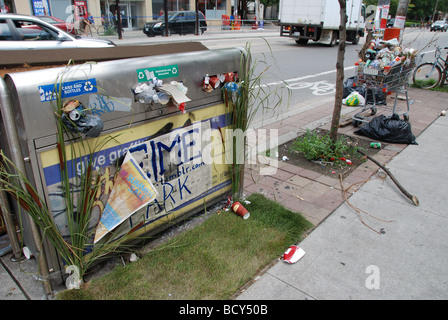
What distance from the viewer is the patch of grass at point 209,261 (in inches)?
102

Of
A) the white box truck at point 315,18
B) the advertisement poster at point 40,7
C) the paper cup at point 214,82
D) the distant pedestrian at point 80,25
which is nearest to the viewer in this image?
the paper cup at point 214,82

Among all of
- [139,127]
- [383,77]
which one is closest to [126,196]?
[139,127]

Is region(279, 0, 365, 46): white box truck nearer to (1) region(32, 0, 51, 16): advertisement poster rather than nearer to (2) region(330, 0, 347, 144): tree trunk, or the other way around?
(1) region(32, 0, 51, 16): advertisement poster

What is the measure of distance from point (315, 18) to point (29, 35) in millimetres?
15328

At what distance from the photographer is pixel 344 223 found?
3568mm

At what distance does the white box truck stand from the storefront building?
37.6ft

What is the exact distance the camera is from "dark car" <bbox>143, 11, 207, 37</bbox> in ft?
77.7

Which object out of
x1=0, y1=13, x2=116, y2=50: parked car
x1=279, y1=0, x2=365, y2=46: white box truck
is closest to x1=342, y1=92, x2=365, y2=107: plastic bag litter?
x1=0, y1=13, x2=116, y2=50: parked car

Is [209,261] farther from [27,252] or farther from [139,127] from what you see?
[27,252]

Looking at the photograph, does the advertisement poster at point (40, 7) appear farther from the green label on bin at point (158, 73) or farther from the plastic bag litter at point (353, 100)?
the green label on bin at point (158, 73)

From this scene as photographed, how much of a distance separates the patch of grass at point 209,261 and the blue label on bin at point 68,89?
4.55 ft

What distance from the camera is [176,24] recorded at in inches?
971

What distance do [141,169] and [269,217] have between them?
4.92 feet

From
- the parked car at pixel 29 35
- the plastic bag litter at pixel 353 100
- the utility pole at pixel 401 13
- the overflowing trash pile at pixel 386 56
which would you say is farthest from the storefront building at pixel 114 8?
the overflowing trash pile at pixel 386 56
